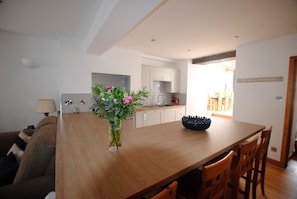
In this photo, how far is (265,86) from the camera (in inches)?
109

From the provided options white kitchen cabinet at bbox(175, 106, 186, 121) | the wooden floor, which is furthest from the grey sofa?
white kitchen cabinet at bbox(175, 106, 186, 121)

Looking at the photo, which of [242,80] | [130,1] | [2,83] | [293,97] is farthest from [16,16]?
[293,97]

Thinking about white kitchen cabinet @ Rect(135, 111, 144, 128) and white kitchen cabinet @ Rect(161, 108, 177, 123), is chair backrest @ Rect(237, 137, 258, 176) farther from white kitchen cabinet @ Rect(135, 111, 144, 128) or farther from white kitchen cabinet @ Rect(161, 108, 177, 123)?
white kitchen cabinet @ Rect(161, 108, 177, 123)

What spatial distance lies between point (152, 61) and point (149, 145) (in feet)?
11.7

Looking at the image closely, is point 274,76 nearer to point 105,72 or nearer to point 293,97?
point 293,97

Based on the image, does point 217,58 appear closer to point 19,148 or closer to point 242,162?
point 242,162

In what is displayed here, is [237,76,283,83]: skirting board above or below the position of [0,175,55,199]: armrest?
above

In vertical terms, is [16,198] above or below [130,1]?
below

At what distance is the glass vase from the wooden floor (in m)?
1.87

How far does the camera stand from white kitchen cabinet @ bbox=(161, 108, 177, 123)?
398cm

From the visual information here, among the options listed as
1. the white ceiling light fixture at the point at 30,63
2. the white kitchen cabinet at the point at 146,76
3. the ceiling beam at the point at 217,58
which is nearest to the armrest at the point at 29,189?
the white ceiling light fixture at the point at 30,63

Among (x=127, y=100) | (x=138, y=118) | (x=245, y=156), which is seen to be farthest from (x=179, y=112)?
(x=127, y=100)

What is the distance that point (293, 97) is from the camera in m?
2.50

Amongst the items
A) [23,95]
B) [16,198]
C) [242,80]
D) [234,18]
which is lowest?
[16,198]
